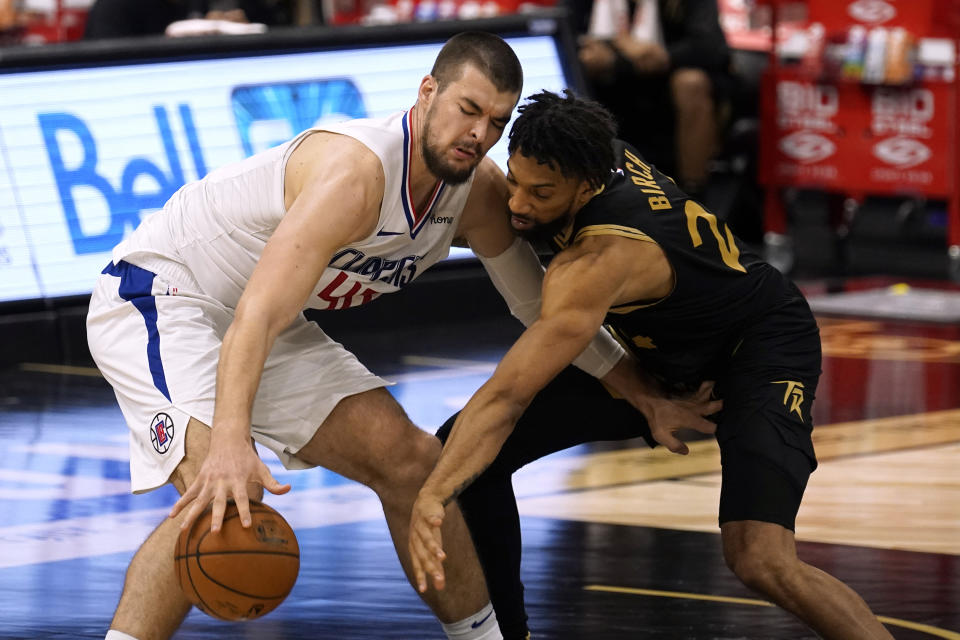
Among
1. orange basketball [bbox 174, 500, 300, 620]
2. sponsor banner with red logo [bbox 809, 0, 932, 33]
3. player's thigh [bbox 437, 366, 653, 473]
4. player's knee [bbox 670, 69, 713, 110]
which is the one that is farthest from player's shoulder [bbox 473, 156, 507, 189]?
player's knee [bbox 670, 69, 713, 110]

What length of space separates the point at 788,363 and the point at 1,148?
4.99 m

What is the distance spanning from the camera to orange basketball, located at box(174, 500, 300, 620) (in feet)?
12.0

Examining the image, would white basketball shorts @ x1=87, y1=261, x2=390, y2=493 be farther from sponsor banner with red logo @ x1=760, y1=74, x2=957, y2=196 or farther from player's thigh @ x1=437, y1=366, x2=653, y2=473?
sponsor banner with red logo @ x1=760, y1=74, x2=957, y2=196

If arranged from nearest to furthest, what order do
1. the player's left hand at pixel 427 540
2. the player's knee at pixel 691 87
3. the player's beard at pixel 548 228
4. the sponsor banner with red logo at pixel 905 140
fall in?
1. the player's left hand at pixel 427 540
2. the player's beard at pixel 548 228
3. the sponsor banner with red logo at pixel 905 140
4. the player's knee at pixel 691 87

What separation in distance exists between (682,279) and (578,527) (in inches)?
65.1

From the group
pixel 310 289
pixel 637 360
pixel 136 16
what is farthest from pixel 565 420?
pixel 136 16

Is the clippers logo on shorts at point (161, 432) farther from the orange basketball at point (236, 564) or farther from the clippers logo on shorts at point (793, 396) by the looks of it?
the clippers logo on shorts at point (793, 396)

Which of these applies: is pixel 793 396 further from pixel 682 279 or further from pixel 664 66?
pixel 664 66

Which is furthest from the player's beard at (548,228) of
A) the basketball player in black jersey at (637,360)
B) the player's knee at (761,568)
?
the player's knee at (761,568)

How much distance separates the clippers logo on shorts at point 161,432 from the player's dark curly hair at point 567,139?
101 centimetres

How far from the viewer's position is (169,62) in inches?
339

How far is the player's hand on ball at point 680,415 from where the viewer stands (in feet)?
14.5

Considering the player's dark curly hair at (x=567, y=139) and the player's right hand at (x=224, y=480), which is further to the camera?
the player's dark curly hair at (x=567, y=139)

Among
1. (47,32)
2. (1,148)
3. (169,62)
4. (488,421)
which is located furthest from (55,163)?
(47,32)
